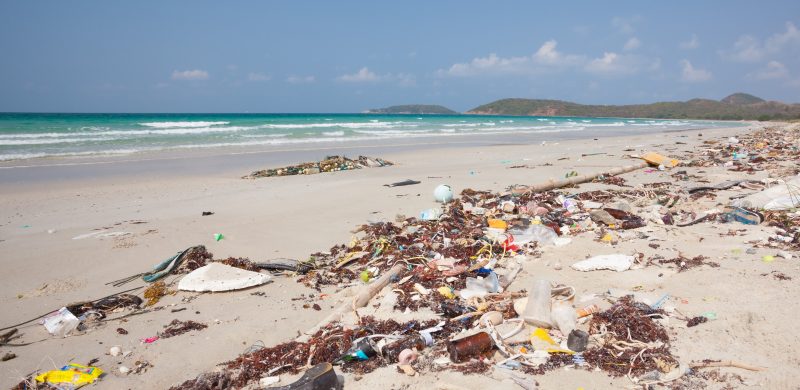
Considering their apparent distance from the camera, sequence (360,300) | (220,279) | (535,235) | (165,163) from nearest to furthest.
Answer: (360,300) < (220,279) < (535,235) < (165,163)

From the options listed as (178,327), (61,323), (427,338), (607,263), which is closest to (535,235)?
(607,263)

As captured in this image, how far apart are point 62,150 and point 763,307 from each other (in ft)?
69.1

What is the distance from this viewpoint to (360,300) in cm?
385

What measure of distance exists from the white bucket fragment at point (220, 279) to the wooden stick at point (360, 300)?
3.70ft

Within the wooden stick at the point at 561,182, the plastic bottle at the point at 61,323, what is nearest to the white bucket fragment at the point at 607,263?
the wooden stick at the point at 561,182

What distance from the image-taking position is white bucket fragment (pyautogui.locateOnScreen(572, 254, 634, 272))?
4.13m

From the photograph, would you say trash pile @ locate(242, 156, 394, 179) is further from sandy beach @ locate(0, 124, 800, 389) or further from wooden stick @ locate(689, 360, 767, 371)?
wooden stick @ locate(689, 360, 767, 371)

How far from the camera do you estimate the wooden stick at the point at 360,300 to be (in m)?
3.53

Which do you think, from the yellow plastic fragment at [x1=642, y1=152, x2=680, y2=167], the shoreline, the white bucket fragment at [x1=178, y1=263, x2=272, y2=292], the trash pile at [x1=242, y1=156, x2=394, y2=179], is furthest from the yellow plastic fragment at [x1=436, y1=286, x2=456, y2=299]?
the yellow plastic fragment at [x1=642, y1=152, x2=680, y2=167]

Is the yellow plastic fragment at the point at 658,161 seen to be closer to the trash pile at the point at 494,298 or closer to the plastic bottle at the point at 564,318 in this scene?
the trash pile at the point at 494,298

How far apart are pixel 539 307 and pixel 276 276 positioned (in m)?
2.83

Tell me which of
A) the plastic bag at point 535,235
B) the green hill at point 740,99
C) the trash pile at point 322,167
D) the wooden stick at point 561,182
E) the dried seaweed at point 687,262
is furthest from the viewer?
the green hill at point 740,99

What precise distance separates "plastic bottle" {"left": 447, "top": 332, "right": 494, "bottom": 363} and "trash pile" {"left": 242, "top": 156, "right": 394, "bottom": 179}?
30.5 feet

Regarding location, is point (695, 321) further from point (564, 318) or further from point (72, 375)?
point (72, 375)
